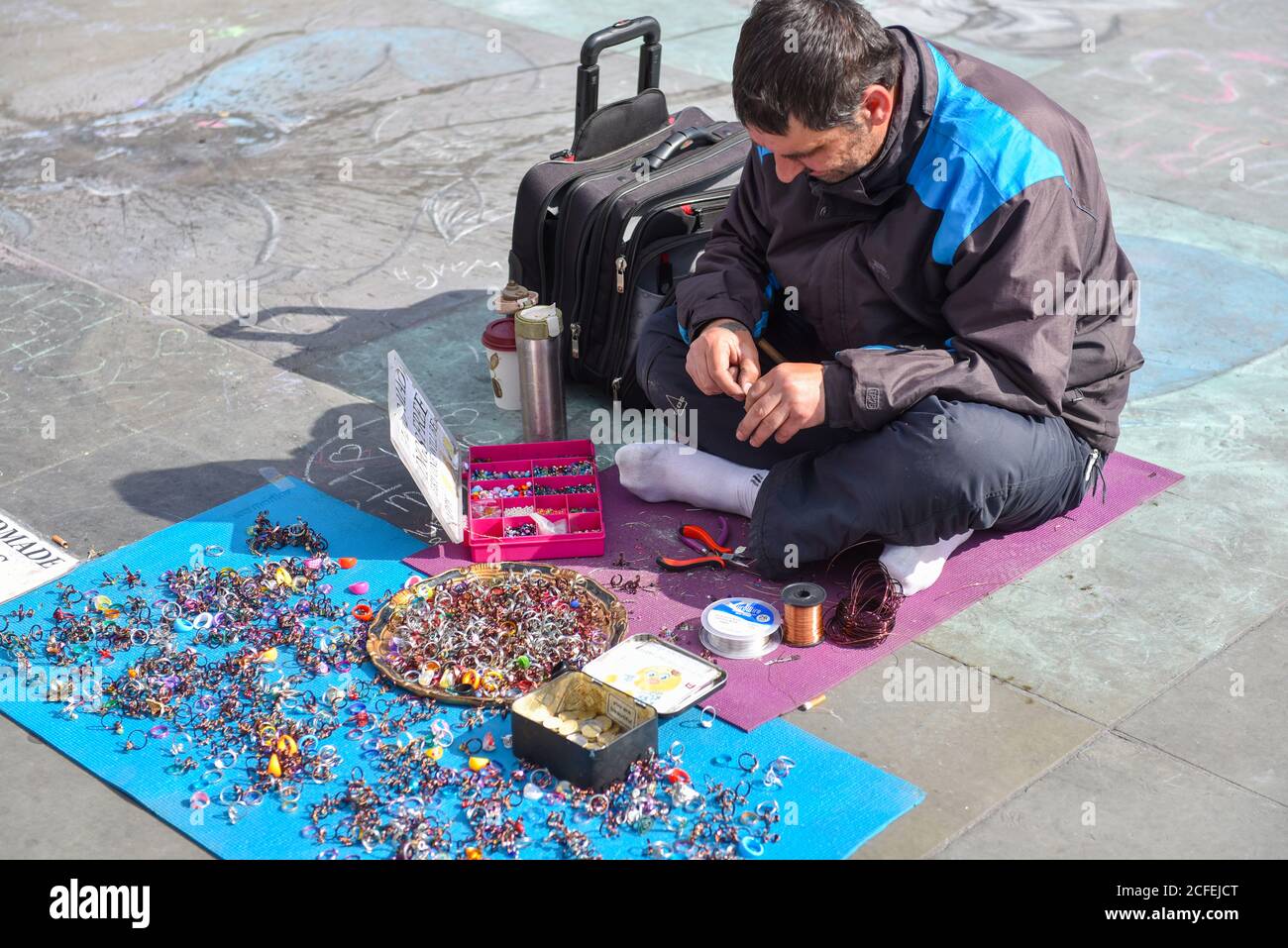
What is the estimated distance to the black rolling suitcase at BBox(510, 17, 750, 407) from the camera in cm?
413

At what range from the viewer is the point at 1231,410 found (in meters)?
4.26

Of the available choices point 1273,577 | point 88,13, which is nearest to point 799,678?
point 1273,577

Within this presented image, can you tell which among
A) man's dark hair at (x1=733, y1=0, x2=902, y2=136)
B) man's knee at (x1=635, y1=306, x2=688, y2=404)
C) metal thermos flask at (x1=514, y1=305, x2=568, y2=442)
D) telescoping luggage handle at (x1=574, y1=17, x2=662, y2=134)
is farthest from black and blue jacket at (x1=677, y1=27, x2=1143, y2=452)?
telescoping luggage handle at (x1=574, y1=17, x2=662, y2=134)

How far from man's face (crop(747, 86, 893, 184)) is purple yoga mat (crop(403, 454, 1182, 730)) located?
0.98 m

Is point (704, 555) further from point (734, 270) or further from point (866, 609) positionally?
point (734, 270)

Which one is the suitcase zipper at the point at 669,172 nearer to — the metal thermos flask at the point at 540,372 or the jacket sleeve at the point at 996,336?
the metal thermos flask at the point at 540,372

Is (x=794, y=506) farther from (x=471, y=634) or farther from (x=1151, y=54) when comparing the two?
(x=1151, y=54)

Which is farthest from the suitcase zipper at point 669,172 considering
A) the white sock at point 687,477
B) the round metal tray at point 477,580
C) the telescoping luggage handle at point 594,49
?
the round metal tray at point 477,580

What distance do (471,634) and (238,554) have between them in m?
0.77

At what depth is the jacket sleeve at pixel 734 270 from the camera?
11.9 feet

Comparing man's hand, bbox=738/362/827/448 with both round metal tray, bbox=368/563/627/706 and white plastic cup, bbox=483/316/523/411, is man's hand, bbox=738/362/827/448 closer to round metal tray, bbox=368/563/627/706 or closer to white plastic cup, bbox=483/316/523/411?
round metal tray, bbox=368/563/627/706

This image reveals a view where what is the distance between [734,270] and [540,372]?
66 centimetres

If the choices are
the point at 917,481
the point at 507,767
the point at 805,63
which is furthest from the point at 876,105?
the point at 507,767

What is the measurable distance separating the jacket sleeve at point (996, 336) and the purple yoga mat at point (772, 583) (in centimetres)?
47
